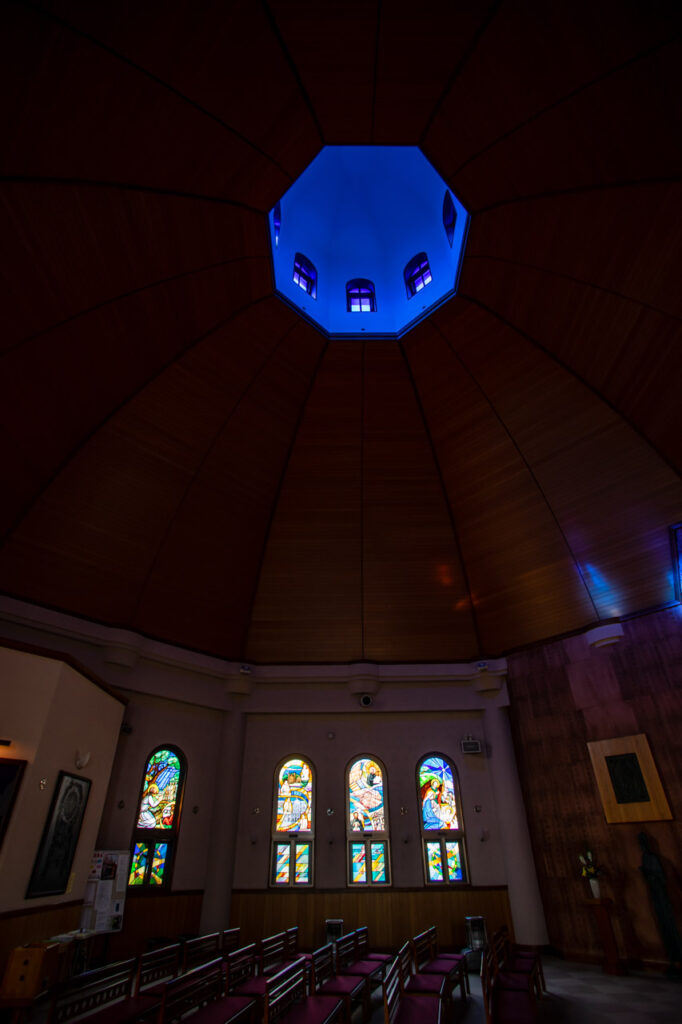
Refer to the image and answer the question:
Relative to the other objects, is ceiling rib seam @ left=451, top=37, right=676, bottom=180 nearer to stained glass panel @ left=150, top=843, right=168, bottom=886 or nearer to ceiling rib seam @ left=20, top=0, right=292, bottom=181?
ceiling rib seam @ left=20, top=0, right=292, bottom=181

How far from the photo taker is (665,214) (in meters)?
7.92

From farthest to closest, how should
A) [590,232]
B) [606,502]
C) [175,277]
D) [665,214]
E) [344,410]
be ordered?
[344,410] → [606,502] → [175,277] → [590,232] → [665,214]

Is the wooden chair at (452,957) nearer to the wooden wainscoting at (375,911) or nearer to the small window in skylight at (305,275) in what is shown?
the wooden wainscoting at (375,911)

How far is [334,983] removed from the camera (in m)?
6.10

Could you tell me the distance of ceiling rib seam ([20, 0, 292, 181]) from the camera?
5.96 m

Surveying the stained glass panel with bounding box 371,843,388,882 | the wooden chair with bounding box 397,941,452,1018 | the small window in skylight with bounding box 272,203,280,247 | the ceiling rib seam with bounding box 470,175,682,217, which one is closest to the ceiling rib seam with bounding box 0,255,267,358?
the small window in skylight with bounding box 272,203,280,247

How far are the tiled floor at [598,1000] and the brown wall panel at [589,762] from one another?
3.31 feet

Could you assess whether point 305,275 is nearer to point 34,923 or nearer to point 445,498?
point 445,498

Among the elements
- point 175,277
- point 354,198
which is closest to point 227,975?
point 175,277

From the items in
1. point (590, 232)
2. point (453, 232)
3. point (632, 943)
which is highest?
point (453, 232)

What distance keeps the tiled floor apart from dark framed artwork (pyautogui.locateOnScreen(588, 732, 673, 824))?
7.95ft

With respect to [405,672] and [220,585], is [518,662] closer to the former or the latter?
[405,672]

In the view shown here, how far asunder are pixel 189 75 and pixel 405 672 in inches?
480

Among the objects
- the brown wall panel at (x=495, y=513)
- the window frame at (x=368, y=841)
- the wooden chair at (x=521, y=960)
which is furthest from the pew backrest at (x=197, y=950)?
the brown wall panel at (x=495, y=513)
